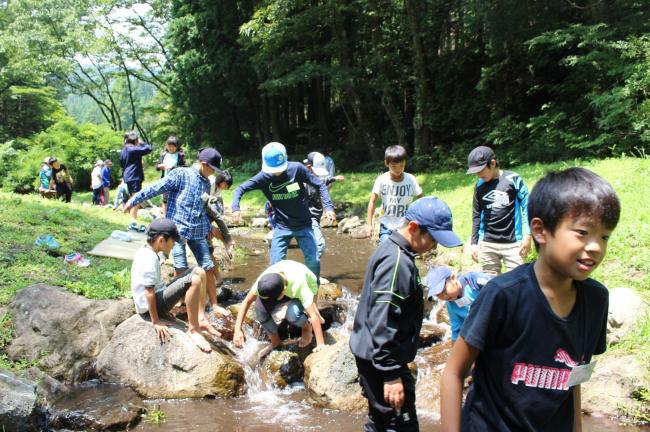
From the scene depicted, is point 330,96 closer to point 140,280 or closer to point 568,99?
point 568,99

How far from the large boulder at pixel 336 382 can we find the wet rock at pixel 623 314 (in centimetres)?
268

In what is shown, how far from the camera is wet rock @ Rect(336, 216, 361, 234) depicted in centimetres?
1444

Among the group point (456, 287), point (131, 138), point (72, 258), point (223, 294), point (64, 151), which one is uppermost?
point (131, 138)

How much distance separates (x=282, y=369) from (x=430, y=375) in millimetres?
1647

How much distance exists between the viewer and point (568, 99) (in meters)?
16.3

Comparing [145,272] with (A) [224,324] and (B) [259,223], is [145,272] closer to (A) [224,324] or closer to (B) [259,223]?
(A) [224,324]

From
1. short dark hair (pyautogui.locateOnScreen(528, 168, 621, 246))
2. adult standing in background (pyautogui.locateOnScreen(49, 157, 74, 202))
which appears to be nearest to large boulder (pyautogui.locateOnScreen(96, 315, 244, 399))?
short dark hair (pyautogui.locateOnScreen(528, 168, 621, 246))

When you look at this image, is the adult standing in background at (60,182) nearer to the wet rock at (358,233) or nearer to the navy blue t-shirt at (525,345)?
the wet rock at (358,233)

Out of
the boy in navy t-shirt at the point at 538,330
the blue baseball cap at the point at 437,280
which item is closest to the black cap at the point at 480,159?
the blue baseball cap at the point at 437,280

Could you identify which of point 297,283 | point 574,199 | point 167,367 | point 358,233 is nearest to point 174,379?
point 167,367

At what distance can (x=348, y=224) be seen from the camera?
574 inches

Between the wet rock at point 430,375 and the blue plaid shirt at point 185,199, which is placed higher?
the blue plaid shirt at point 185,199

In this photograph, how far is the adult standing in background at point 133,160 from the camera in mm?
11680

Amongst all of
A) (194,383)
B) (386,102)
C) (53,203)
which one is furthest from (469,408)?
(386,102)
